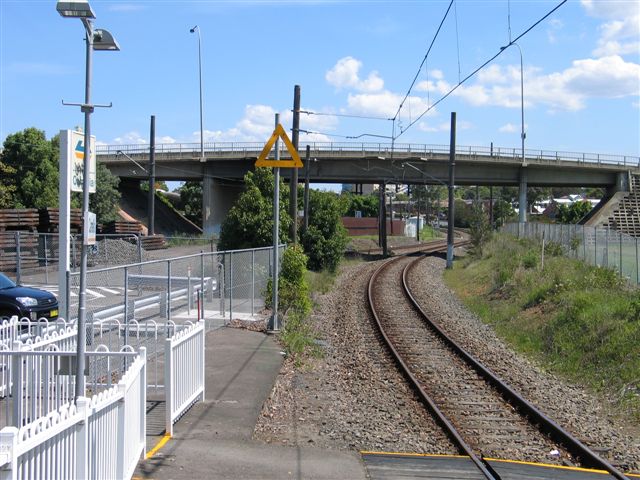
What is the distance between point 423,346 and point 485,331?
3.67 metres

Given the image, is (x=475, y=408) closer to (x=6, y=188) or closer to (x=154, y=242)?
(x=154, y=242)

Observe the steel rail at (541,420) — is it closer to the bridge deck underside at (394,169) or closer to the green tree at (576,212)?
the bridge deck underside at (394,169)

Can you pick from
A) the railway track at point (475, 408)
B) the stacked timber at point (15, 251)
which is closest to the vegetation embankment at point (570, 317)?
the railway track at point (475, 408)

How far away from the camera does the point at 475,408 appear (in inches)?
463

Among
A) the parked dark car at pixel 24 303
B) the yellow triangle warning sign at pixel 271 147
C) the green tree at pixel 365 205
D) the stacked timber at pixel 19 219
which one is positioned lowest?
the parked dark car at pixel 24 303

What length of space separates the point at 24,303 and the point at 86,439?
40.9 ft

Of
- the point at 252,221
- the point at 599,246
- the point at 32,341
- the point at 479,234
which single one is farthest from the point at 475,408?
the point at 479,234

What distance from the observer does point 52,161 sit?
5412 cm

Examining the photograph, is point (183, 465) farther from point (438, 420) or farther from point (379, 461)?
point (438, 420)

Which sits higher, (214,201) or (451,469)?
(214,201)

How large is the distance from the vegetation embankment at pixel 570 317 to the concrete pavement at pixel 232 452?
5696mm

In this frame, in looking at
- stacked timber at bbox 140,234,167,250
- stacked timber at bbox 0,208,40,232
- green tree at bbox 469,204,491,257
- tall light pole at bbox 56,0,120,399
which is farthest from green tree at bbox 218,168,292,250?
green tree at bbox 469,204,491,257

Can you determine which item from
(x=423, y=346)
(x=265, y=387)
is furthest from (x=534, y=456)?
(x=423, y=346)

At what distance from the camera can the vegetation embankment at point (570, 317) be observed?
14070 millimetres
